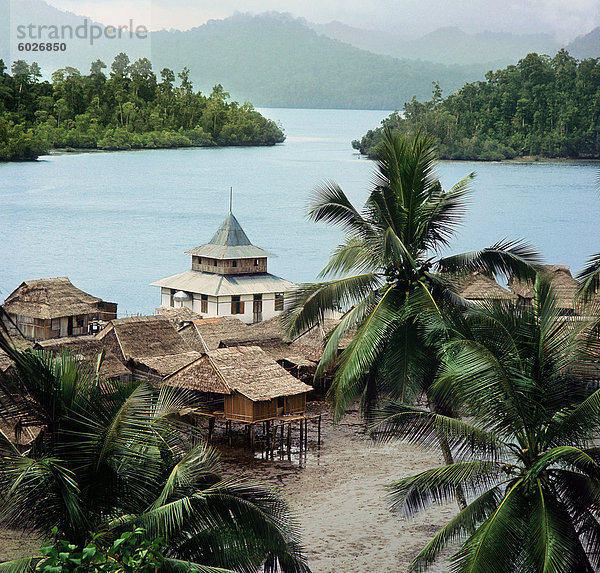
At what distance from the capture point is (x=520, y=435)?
12.0 metres

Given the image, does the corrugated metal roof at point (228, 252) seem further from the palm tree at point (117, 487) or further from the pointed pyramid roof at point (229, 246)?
the palm tree at point (117, 487)

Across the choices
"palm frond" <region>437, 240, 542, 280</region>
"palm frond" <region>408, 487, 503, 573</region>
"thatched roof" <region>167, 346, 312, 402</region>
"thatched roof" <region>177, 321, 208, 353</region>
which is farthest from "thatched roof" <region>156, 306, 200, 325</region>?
"palm frond" <region>408, 487, 503, 573</region>

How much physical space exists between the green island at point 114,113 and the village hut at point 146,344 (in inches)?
1189

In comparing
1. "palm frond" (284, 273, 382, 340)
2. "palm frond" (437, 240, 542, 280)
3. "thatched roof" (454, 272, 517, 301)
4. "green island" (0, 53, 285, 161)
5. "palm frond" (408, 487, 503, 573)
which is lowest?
"thatched roof" (454, 272, 517, 301)

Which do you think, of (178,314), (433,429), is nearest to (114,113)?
(178,314)

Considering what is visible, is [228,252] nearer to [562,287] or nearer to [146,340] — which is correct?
[146,340]

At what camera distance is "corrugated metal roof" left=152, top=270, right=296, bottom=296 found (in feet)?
148

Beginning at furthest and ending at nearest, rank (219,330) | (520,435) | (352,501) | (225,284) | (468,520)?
(225,284), (219,330), (352,501), (520,435), (468,520)

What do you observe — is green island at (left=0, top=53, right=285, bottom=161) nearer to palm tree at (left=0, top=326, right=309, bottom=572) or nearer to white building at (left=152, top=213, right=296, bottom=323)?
white building at (left=152, top=213, right=296, bottom=323)

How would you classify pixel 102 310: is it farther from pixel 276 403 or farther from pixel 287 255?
pixel 287 255

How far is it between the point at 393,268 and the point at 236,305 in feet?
91.6

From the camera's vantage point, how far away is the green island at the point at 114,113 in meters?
71.6

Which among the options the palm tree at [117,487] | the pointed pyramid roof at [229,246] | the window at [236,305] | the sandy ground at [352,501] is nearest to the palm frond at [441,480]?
the palm tree at [117,487]

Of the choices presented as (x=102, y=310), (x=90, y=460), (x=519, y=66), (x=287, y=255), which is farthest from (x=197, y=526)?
(x=519, y=66)
